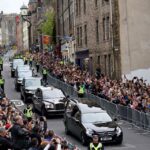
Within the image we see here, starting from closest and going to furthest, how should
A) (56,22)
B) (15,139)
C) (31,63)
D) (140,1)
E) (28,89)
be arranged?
(15,139) < (28,89) < (140,1) < (31,63) < (56,22)

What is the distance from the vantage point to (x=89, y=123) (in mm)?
22766

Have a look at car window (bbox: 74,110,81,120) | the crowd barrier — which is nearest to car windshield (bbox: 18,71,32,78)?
the crowd barrier

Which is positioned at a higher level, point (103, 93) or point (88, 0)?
point (88, 0)

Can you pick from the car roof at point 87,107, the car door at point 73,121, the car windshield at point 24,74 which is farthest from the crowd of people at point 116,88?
Result: the car door at point 73,121

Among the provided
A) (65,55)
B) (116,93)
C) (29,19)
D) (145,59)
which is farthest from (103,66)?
(29,19)

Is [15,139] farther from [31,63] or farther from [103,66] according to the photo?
[31,63]

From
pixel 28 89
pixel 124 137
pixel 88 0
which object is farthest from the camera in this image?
pixel 88 0

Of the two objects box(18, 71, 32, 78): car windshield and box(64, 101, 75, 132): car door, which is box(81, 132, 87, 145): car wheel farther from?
box(18, 71, 32, 78): car windshield

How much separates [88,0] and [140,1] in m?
11.1

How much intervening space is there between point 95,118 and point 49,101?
25.8ft

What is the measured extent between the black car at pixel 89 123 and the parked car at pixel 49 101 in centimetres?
459

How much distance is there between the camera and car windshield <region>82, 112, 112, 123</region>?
2303cm

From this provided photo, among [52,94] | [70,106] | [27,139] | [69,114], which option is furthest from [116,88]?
[27,139]

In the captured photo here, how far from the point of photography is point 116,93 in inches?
1221
